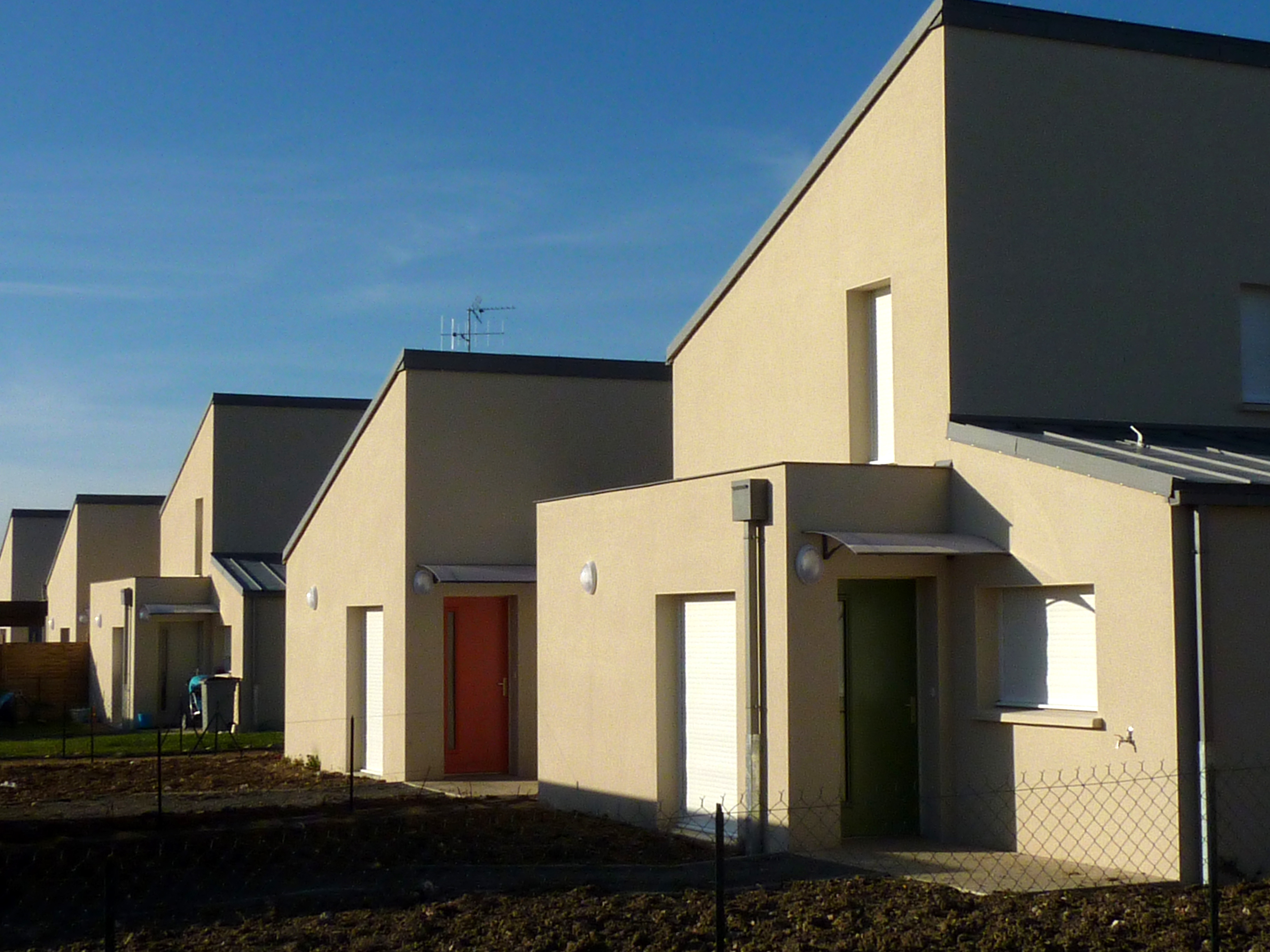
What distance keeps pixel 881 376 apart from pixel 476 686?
7.17 metres

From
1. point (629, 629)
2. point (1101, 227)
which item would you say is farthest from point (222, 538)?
point (1101, 227)

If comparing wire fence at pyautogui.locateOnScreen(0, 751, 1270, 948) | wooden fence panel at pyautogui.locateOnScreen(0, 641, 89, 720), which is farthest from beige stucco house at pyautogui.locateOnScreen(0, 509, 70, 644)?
wire fence at pyautogui.locateOnScreen(0, 751, 1270, 948)

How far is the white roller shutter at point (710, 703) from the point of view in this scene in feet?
41.1

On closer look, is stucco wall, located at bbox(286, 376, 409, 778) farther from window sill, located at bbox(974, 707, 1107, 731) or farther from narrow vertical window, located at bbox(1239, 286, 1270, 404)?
narrow vertical window, located at bbox(1239, 286, 1270, 404)

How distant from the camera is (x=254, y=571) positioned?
28.3 metres

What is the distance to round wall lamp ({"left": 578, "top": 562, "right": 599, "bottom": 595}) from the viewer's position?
14352mm

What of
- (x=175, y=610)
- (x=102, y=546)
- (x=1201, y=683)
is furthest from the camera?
(x=102, y=546)

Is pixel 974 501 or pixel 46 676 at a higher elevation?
pixel 974 501

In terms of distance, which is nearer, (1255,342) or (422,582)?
(1255,342)

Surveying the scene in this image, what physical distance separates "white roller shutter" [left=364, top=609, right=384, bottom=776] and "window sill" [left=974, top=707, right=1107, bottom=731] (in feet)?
29.6

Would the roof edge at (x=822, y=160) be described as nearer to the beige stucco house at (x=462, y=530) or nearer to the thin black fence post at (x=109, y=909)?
the beige stucco house at (x=462, y=530)

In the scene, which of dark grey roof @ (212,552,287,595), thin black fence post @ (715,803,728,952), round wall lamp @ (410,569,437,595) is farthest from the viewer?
dark grey roof @ (212,552,287,595)

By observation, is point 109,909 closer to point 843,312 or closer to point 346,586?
point 843,312

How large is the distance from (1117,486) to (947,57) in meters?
4.31
